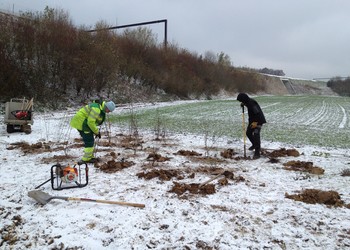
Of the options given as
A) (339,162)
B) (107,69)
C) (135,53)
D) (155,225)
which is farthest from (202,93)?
(155,225)

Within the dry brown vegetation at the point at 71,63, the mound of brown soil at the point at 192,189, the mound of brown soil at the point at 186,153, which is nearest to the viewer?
the mound of brown soil at the point at 192,189

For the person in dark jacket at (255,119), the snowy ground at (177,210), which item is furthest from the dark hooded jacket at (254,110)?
the snowy ground at (177,210)

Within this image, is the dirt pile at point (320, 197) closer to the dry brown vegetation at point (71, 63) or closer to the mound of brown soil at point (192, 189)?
the mound of brown soil at point (192, 189)

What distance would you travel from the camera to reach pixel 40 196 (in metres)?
5.07

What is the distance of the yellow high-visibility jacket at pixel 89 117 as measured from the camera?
678 cm

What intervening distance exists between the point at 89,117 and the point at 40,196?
7.36ft

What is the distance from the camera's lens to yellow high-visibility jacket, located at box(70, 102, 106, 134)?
678 centimetres

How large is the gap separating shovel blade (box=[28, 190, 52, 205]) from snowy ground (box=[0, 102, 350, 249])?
86mm

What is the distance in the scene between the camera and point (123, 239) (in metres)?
4.01

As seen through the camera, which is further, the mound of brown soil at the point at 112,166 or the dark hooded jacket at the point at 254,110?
the dark hooded jacket at the point at 254,110

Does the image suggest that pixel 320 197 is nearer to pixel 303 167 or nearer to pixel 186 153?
pixel 303 167

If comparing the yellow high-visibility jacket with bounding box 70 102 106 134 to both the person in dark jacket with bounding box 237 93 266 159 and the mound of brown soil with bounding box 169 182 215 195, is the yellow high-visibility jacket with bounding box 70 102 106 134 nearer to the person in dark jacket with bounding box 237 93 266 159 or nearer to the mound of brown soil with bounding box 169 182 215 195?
the mound of brown soil with bounding box 169 182 215 195

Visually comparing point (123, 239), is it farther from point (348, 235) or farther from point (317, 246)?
point (348, 235)

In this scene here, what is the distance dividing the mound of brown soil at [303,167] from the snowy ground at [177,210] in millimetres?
196
